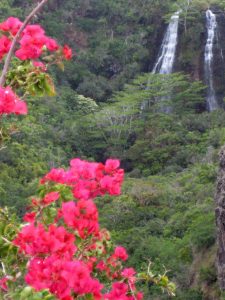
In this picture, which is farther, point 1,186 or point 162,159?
point 162,159

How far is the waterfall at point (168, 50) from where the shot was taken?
2748cm

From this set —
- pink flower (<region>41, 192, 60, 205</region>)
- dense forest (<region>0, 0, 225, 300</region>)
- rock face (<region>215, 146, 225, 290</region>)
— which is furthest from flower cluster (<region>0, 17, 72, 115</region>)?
rock face (<region>215, 146, 225, 290</region>)

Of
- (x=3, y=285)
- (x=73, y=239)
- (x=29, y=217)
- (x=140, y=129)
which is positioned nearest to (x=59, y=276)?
(x=73, y=239)

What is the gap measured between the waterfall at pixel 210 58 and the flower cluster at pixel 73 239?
23.2 meters

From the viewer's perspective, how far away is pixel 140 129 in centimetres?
2305

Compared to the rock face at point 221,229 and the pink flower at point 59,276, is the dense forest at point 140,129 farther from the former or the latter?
the pink flower at point 59,276

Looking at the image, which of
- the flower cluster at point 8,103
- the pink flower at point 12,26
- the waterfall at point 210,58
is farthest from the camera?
the waterfall at point 210,58

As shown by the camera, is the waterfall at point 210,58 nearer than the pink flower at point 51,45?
No

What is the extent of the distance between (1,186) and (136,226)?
541cm

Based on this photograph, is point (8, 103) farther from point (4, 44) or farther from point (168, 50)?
point (168, 50)

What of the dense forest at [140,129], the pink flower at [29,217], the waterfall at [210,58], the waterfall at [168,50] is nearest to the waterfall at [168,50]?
the waterfall at [168,50]

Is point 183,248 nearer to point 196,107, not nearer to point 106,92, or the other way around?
point 196,107

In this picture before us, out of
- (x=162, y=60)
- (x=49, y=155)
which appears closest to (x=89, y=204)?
(x=49, y=155)

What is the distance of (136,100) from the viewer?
24.1 metres
